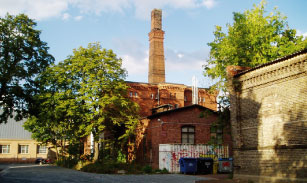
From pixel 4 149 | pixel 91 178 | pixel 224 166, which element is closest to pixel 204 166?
pixel 224 166

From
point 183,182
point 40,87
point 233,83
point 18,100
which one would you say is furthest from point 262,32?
point 18,100

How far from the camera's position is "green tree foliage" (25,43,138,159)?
2727 cm

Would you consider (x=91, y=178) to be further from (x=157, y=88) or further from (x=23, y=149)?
(x=23, y=149)

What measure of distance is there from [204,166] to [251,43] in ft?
39.0

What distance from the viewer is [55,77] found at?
91.4 feet

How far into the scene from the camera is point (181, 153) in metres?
26.3

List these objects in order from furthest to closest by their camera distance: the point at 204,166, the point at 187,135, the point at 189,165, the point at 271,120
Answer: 1. the point at 187,135
2. the point at 204,166
3. the point at 189,165
4. the point at 271,120

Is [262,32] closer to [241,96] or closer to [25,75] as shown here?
[241,96]

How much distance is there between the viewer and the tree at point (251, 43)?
27.6 meters

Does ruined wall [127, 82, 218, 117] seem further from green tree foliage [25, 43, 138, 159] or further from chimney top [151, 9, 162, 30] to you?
green tree foliage [25, 43, 138, 159]

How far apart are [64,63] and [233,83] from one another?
17230 millimetres

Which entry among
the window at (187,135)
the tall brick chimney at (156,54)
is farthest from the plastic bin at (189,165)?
the tall brick chimney at (156,54)

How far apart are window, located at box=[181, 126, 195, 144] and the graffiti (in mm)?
1508

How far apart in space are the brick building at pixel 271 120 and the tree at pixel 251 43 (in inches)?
398
